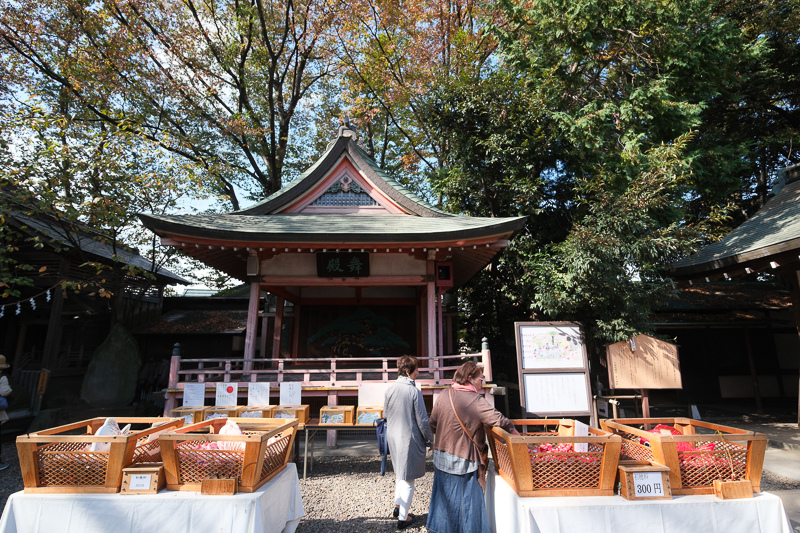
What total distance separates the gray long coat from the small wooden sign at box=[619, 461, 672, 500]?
1.81m

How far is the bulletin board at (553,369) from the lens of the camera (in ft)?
21.2

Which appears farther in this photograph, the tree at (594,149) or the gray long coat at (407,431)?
the tree at (594,149)

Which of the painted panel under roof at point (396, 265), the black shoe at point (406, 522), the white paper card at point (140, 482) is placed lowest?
the black shoe at point (406, 522)

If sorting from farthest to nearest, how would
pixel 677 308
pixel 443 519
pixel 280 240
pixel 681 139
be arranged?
pixel 677 308 < pixel 681 139 < pixel 280 240 < pixel 443 519

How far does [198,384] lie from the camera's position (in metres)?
7.07

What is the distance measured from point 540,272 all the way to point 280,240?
215 inches

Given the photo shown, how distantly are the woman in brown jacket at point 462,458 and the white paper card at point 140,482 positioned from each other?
90.0 inches

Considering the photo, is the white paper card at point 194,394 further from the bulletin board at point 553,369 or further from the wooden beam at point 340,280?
the bulletin board at point 553,369

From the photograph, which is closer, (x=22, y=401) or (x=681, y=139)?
(x=681, y=139)

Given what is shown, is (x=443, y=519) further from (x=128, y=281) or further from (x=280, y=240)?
(x=128, y=281)

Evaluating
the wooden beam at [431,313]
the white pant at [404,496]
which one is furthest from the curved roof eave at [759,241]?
the white pant at [404,496]

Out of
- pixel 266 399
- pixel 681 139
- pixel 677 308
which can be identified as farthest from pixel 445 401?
pixel 677 308

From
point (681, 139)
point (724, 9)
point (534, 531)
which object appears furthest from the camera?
point (724, 9)

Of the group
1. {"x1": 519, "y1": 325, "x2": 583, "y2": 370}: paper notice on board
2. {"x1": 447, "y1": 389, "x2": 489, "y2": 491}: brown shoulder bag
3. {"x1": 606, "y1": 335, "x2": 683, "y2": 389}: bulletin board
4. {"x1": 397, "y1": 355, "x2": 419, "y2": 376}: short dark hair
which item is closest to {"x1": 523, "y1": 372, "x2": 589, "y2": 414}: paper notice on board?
{"x1": 519, "y1": 325, "x2": 583, "y2": 370}: paper notice on board
